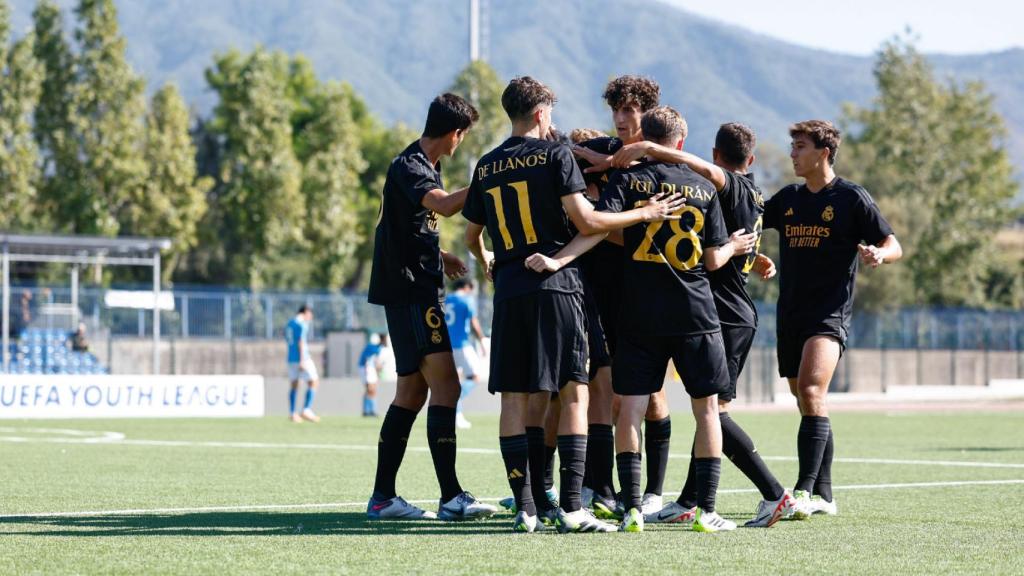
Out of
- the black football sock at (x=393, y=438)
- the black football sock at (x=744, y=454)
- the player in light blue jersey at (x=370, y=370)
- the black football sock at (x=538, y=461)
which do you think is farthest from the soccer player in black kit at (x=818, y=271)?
the player in light blue jersey at (x=370, y=370)

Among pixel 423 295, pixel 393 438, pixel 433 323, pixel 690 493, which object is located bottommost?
pixel 690 493

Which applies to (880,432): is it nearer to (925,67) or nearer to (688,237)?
(688,237)

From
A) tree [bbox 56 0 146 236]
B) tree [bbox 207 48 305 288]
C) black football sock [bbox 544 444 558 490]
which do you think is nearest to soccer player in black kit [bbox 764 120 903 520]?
black football sock [bbox 544 444 558 490]

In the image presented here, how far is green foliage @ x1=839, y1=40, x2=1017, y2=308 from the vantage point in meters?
59.6

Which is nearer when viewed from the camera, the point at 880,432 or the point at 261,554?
the point at 261,554

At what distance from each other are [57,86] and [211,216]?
11261 millimetres

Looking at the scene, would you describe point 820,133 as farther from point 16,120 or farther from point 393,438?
point 16,120

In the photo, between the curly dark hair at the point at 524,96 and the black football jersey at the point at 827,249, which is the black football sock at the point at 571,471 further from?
the black football jersey at the point at 827,249

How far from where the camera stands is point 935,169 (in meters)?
63.2

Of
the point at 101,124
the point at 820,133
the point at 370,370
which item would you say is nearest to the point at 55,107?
the point at 101,124

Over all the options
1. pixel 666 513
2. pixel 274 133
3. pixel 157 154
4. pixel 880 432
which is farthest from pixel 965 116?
pixel 666 513

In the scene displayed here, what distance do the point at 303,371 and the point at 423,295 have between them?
17.1 meters

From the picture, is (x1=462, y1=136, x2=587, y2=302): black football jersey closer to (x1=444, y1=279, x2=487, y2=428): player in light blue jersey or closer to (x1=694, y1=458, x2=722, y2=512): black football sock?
(x1=694, y1=458, x2=722, y2=512): black football sock

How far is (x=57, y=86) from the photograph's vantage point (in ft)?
156
